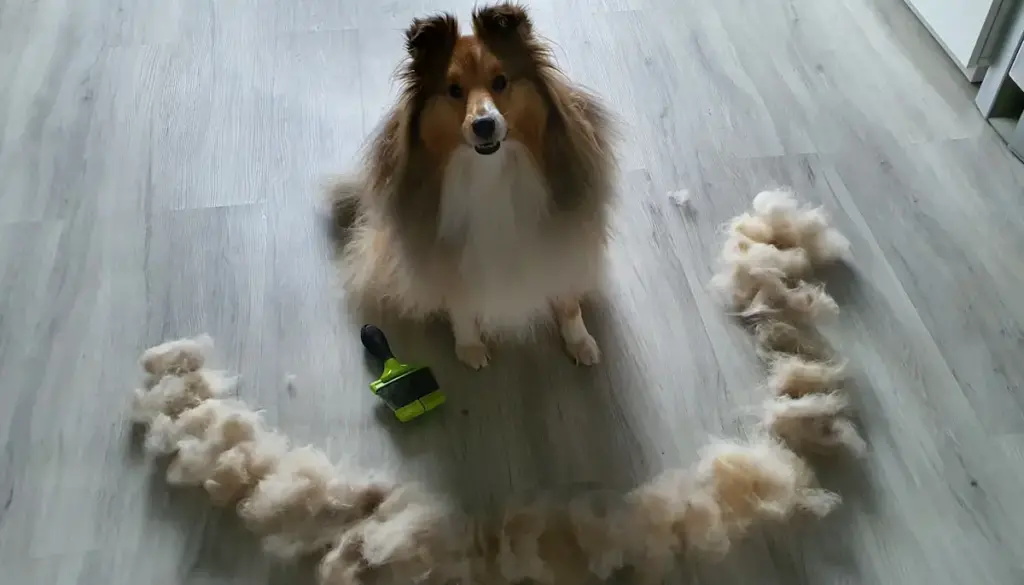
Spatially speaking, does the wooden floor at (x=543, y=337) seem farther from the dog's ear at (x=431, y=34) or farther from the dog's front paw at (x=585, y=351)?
the dog's ear at (x=431, y=34)

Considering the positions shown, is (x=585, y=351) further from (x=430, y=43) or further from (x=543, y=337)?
(x=430, y=43)

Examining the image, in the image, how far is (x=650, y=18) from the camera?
2518 millimetres

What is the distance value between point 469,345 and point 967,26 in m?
1.48

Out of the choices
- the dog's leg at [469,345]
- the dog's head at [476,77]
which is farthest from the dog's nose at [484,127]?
the dog's leg at [469,345]

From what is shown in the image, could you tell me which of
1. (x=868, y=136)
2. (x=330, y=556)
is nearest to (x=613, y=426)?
(x=330, y=556)

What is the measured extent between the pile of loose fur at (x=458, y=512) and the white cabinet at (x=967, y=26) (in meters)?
1.22

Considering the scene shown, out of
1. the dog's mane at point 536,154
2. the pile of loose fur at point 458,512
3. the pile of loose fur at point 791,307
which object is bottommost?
the pile of loose fur at point 458,512

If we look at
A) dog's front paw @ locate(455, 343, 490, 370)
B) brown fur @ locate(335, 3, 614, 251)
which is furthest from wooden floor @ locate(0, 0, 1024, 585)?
brown fur @ locate(335, 3, 614, 251)

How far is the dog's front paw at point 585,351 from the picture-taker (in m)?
1.72

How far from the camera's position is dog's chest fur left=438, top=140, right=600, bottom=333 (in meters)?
1.39

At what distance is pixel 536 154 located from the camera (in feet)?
4.60

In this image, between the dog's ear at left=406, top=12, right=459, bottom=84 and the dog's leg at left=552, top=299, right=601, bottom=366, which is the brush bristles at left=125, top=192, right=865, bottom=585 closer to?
the dog's leg at left=552, top=299, right=601, bottom=366

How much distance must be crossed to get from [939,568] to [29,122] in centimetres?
227

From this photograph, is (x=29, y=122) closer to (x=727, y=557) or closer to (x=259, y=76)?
(x=259, y=76)
